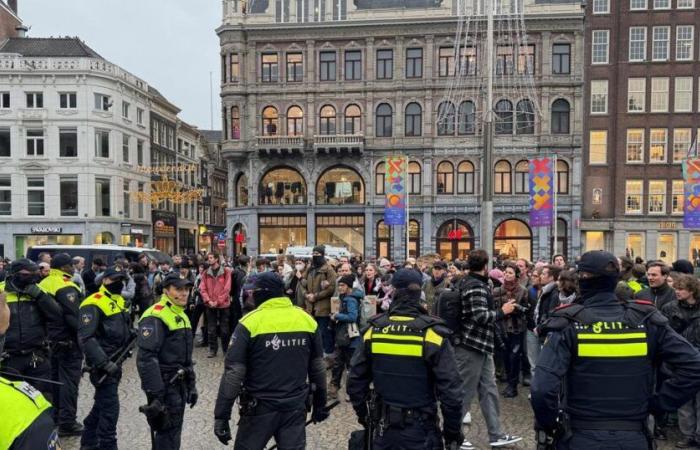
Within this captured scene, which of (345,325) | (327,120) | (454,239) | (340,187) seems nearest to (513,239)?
(454,239)

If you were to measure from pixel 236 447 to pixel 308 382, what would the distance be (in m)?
0.86

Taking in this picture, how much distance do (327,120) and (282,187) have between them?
19.5 ft

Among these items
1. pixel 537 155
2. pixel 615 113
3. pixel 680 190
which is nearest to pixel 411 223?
pixel 537 155

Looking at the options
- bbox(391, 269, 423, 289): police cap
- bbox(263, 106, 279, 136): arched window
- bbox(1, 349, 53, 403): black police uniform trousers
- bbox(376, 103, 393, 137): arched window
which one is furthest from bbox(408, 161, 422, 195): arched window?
bbox(391, 269, 423, 289): police cap

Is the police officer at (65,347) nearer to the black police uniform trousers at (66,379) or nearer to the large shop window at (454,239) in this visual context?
the black police uniform trousers at (66,379)

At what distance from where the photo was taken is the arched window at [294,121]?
127ft

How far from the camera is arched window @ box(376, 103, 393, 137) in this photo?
3822cm

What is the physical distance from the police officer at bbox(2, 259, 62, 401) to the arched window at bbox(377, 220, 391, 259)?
1259 inches

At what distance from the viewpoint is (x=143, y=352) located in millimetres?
5230

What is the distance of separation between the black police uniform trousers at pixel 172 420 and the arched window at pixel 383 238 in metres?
32.8

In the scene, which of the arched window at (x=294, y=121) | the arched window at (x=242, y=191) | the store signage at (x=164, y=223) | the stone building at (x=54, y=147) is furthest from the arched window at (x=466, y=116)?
the stone building at (x=54, y=147)

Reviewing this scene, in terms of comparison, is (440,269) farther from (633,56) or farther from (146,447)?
(633,56)

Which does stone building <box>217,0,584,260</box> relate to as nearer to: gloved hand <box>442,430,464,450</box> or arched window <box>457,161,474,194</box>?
arched window <box>457,161,474,194</box>

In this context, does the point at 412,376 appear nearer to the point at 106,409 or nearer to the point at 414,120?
the point at 106,409
